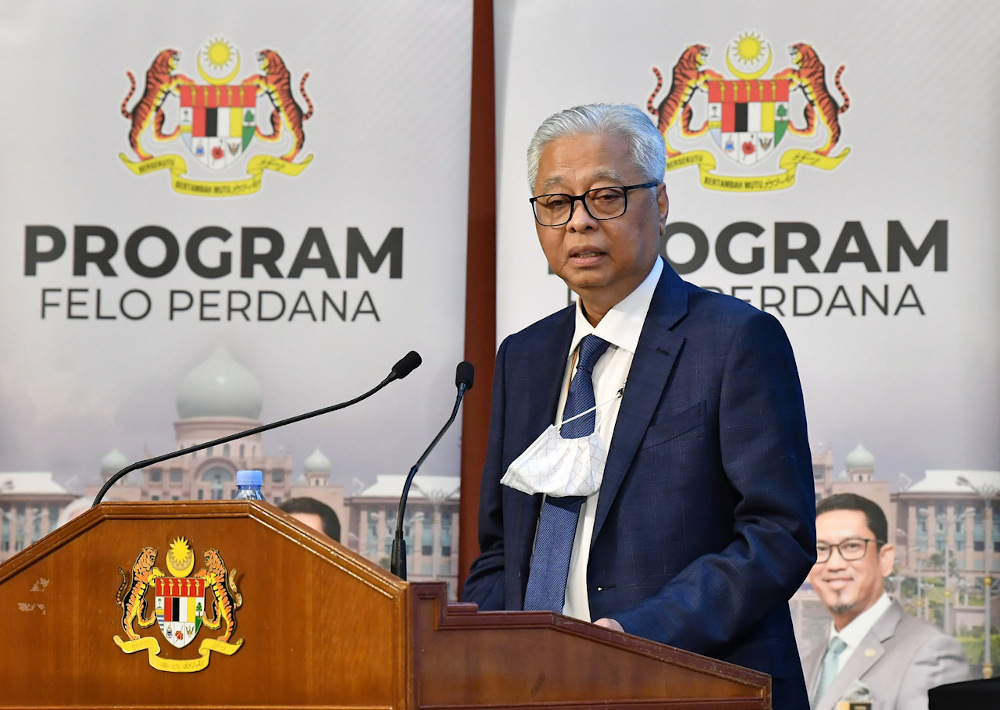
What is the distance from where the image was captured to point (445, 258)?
395cm

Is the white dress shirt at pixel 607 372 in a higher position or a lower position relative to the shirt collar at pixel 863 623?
higher

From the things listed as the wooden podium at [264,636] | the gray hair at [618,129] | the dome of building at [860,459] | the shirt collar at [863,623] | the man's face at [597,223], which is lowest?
the shirt collar at [863,623]

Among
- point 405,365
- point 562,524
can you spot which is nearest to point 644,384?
point 562,524

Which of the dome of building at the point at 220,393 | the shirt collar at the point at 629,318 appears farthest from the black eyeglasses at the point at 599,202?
the dome of building at the point at 220,393

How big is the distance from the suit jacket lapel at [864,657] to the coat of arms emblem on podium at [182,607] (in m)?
2.69

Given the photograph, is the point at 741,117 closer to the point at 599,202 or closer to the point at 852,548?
the point at 852,548

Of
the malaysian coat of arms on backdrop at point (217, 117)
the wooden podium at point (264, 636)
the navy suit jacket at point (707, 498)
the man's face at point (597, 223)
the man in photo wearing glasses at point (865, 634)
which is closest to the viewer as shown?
the wooden podium at point (264, 636)

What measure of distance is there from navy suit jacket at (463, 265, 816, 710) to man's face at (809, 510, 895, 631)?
1.78 metres

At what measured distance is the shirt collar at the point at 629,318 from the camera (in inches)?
83.0

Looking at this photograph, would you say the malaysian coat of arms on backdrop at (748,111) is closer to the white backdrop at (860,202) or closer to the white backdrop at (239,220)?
the white backdrop at (860,202)

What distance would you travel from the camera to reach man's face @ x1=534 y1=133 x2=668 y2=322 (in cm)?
207

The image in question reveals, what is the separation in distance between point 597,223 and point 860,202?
6.39 feet

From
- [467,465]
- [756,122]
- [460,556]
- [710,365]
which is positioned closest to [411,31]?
[756,122]

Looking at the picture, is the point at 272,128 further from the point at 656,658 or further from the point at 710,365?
the point at 656,658
